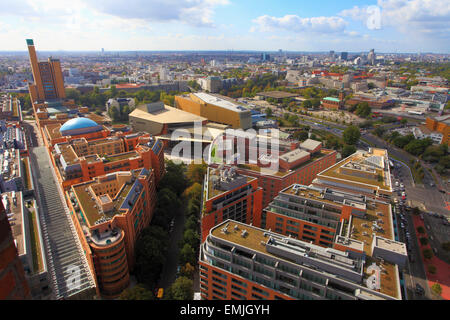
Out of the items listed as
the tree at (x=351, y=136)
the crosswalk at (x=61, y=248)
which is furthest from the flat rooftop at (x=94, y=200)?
the tree at (x=351, y=136)

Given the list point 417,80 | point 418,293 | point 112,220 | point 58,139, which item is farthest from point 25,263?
point 417,80

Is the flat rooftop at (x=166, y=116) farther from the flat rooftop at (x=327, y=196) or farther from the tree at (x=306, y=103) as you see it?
the tree at (x=306, y=103)

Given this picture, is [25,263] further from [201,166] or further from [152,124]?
[152,124]

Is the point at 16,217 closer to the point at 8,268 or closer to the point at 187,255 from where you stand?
the point at 187,255

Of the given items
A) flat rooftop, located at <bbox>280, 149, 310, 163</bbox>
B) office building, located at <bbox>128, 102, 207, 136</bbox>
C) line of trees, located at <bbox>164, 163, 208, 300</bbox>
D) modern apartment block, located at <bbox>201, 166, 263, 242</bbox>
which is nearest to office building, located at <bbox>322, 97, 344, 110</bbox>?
office building, located at <bbox>128, 102, 207, 136</bbox>
